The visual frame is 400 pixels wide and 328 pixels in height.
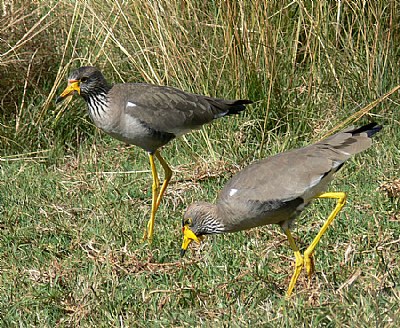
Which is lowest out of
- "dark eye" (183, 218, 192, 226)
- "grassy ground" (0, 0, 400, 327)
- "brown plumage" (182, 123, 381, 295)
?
"grassy ground" (0, 0, 400, 327)

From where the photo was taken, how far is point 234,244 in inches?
235

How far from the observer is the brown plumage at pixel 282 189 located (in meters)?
5.15

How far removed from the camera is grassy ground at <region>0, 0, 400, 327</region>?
5117 mm

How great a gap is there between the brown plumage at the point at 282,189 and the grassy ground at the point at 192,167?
33 centimetres

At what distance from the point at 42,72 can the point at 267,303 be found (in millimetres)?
4572

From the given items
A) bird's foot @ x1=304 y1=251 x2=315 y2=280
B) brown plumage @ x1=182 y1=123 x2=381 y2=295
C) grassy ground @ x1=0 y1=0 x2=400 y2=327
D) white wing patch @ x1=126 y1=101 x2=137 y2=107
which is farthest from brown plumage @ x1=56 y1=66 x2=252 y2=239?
bird's foot @ x1=304 y1=251 x2=315 y2=280

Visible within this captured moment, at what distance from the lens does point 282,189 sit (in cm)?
516

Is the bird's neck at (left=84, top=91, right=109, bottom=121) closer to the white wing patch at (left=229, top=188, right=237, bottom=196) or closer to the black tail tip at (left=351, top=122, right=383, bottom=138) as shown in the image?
the white wing patch at (left=229, top=188, right=237, bottom=196)

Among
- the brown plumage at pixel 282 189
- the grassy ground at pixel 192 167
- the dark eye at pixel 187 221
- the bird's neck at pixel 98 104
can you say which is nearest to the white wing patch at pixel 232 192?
the brown plumage at pixel 282 189

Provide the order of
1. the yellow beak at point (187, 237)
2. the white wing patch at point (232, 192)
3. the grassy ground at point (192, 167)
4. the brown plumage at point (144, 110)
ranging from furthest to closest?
the brown plumage at point (144, 110) < the yellow beak at point (187, 237) < the white wing patch at point (232, 192) < the grassy ground at point (192, 167)

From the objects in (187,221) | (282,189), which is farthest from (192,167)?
(282,189)

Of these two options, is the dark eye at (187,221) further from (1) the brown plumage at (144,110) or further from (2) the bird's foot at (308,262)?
(1) the brown plumage at (144,110)

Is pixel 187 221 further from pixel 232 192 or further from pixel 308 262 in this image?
pixel 308 262

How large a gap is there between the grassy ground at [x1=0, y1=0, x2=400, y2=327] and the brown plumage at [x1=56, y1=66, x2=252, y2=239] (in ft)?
1.90
